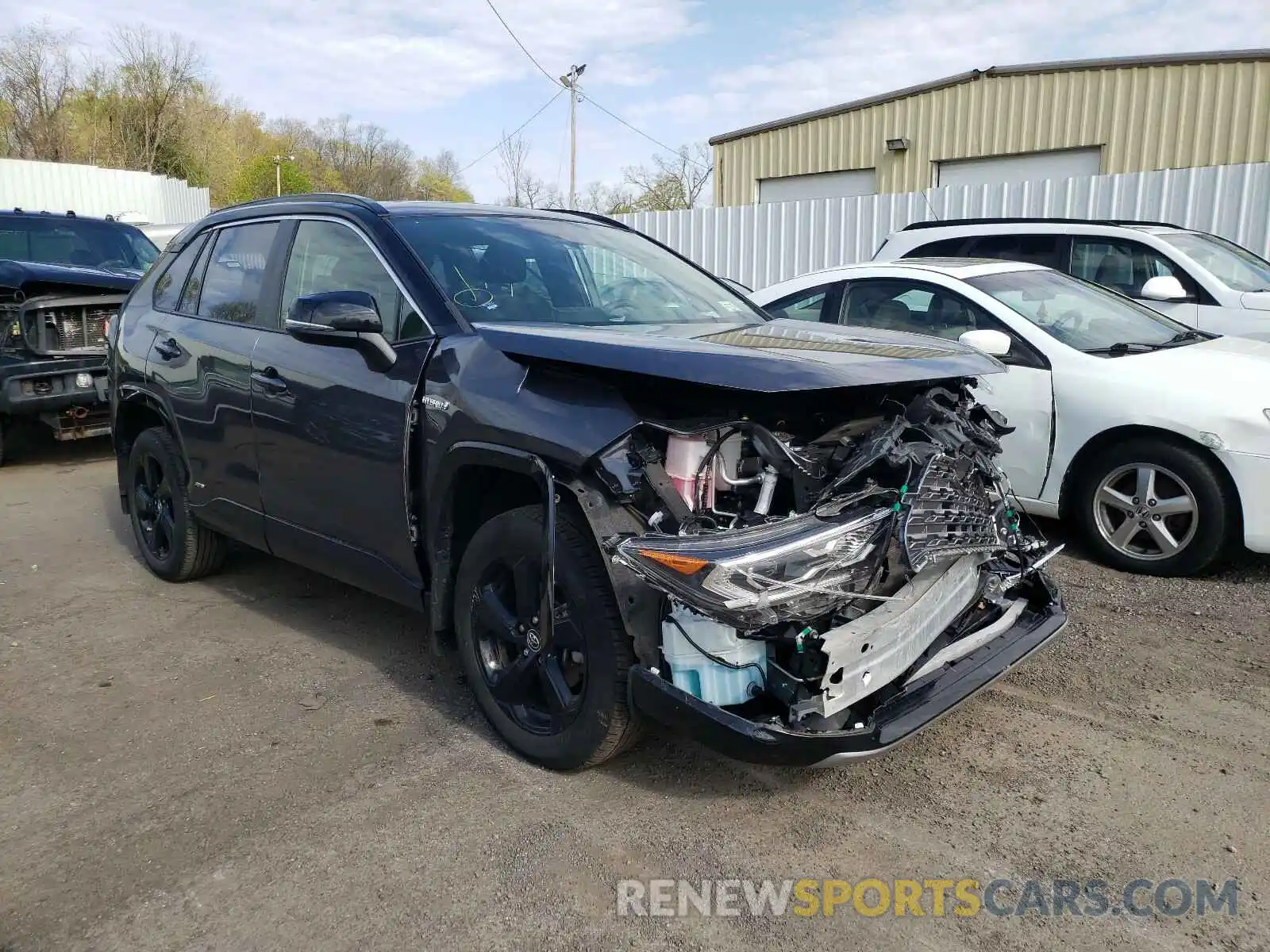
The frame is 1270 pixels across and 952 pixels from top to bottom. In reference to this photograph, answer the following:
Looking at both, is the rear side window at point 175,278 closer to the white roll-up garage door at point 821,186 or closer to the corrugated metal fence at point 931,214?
the corrugated metal fence at point 931,214

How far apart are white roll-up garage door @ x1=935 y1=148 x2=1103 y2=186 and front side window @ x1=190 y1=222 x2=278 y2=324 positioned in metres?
14.3

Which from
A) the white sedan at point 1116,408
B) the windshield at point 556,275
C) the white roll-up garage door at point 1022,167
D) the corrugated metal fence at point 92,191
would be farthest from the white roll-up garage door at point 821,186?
the windshield at point 556,275

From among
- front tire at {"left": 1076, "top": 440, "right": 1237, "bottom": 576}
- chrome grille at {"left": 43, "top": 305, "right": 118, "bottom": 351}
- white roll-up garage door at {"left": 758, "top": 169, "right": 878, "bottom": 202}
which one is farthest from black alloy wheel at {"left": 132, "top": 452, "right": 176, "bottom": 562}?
white roll-up garage door at {"left": 758, "top": 169, "right": 878, "bottom": 202}

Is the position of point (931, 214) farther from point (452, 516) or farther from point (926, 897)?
point (926, 897)

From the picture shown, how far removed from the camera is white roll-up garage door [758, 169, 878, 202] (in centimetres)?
1953

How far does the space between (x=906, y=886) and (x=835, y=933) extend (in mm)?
287

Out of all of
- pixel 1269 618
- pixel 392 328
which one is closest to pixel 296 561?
pixel 392 328

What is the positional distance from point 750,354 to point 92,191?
26615 mm

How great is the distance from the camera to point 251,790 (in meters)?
3.21

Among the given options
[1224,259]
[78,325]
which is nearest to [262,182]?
[78,325]

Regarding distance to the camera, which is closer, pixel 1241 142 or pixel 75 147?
pixel 1241 142

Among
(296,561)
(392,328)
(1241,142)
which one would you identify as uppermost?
(1241,142)

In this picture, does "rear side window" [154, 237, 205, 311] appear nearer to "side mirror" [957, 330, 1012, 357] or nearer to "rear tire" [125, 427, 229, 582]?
"rear tire" [125, 427, 229, 582]

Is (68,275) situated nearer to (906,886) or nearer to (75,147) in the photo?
(906,886)
